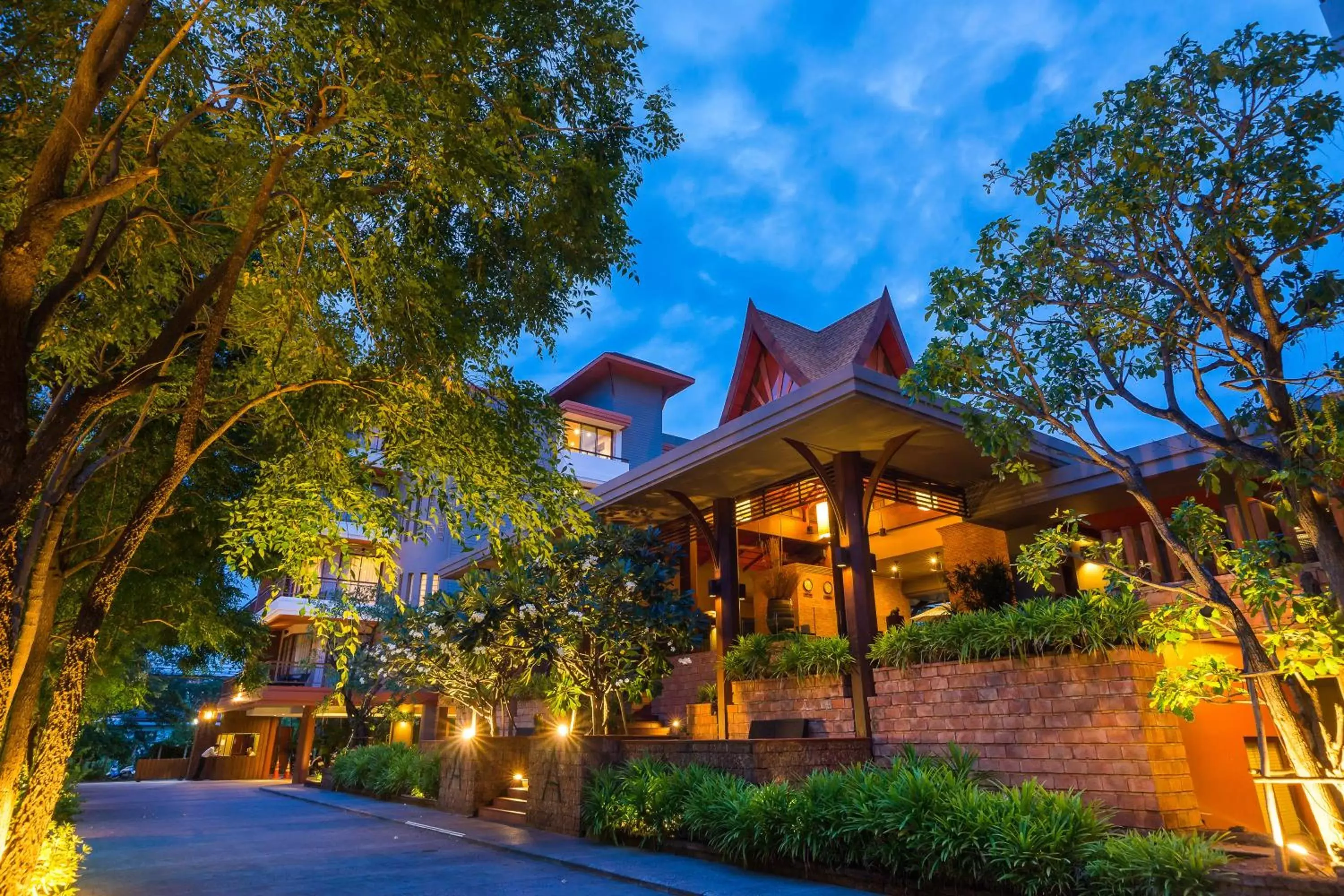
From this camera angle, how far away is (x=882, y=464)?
448 inches

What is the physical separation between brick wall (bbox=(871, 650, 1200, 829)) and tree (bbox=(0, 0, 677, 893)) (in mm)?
5329

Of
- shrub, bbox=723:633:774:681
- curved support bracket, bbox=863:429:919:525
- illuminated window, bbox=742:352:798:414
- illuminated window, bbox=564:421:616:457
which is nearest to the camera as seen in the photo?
curved support bracket, bbox=863:429:919:525

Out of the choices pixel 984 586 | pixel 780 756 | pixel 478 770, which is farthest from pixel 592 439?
pixel 780 756

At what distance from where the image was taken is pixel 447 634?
1448 centimetres

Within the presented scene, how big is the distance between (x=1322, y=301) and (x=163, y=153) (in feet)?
30.4

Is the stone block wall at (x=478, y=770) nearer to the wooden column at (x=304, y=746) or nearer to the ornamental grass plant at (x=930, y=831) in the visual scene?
the ornamental grass plant at (x=930, y=831)

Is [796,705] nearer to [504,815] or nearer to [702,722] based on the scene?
[702,722]

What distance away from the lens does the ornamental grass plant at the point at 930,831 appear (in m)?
5.53

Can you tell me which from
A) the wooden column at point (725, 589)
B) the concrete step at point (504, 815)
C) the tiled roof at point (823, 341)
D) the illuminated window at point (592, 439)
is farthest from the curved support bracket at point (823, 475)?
the illuminated window at point (592, 439)

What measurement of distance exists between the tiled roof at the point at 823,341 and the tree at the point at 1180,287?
29.7 feet

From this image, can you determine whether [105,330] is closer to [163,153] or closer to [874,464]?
[163,153]

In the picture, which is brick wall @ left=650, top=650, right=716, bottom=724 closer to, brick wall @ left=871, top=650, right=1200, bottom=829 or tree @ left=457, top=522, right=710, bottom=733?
tree @ left=457, top=522, right=710, bottom=733

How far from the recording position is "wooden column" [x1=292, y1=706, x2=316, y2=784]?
2498 centimetres

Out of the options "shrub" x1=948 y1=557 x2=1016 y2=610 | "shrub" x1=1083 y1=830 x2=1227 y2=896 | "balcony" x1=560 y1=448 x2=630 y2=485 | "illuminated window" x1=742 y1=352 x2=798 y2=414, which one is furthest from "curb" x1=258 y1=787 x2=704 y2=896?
"balcony" x1=560 y1=448 x2=630 y2=485
